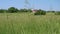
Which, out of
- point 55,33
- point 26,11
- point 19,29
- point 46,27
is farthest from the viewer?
point 26,11

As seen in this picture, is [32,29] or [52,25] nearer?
[32,29]

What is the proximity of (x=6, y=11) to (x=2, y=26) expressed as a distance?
1.27 feet

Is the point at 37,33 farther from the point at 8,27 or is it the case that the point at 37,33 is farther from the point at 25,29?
the point at 8,27

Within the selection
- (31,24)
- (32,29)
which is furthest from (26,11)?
(32,29)

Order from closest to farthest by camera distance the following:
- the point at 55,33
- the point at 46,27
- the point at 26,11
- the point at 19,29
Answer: the point at 55,33 → the point at 19,29 → the point at 46,27 → the point at 26,11

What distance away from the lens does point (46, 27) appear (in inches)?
110

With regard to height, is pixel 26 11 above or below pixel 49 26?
above

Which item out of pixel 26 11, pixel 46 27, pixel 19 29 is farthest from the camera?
pixel 26 11

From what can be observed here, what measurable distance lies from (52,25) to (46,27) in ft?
0.50

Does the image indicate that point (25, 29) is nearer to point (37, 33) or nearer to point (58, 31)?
point (37, 33)

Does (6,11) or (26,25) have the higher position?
(6,11)

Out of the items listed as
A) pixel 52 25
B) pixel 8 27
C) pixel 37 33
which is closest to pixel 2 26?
pixel 8 27

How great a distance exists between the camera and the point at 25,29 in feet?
8.65

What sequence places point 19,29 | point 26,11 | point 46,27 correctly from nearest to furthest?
point 19,29, point 46,27, point 26,11
